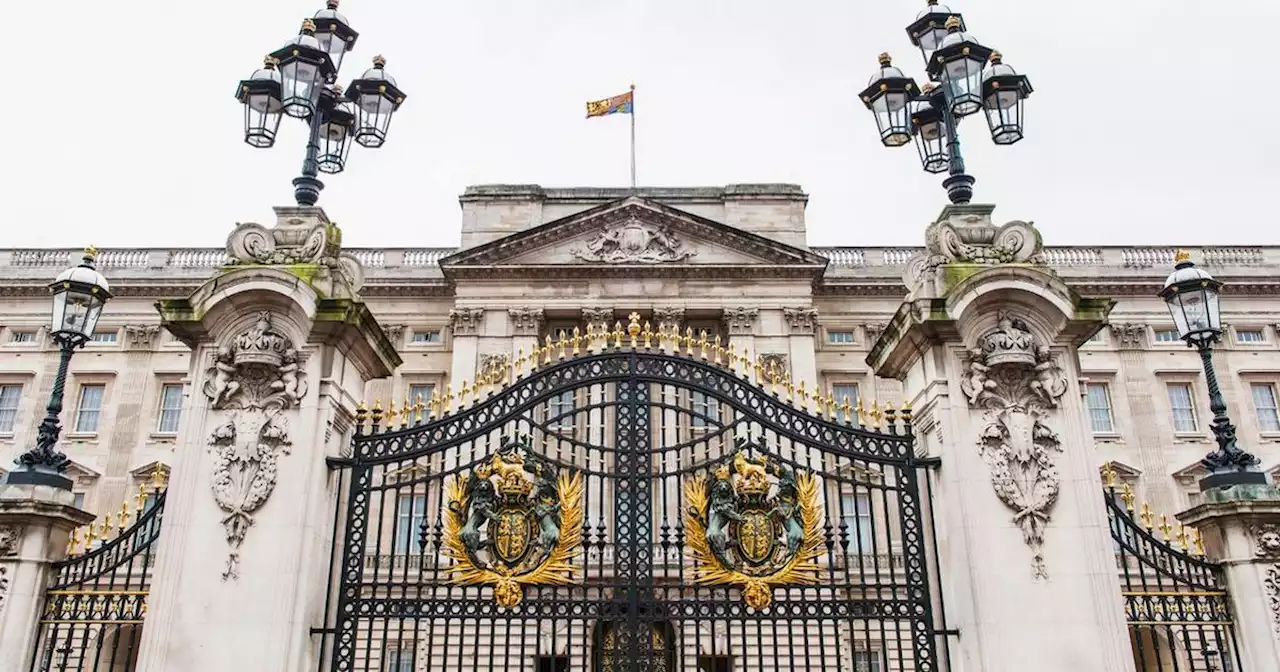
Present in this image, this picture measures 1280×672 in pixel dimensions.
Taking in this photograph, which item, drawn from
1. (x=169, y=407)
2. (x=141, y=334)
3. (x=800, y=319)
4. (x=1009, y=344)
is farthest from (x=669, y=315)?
(x=1009, y=344)

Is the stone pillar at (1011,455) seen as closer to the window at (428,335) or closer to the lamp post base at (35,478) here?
the lamp post base at (35,478)

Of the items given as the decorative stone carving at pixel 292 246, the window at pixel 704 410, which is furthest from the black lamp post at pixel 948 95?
the decorative stone carving at pixel 292 246

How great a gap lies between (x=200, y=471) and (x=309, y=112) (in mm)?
4037

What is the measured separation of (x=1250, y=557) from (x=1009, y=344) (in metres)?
2.96

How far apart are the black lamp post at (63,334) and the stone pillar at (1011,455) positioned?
854cm

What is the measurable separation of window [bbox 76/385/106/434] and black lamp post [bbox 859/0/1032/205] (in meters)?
32.6

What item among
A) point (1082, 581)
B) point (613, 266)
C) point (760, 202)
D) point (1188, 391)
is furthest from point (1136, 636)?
point (1188, 391)

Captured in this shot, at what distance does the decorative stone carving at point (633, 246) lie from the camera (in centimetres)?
3281

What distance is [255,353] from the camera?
8758 mm

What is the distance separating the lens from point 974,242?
9484mm

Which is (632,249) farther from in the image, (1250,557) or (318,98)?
(1250,557)

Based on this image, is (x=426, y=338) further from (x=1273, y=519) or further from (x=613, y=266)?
(x=1273, y=519)

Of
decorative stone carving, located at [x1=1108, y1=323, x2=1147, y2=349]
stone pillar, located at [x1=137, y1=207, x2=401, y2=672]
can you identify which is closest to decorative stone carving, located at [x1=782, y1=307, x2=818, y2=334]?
decorative stone carving, located at [x1=1108, y1=323, x2=1147, y2=349]

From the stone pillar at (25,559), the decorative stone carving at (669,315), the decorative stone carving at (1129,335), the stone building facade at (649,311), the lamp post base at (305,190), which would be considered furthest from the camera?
the decorative stone carving at (1129,335)
